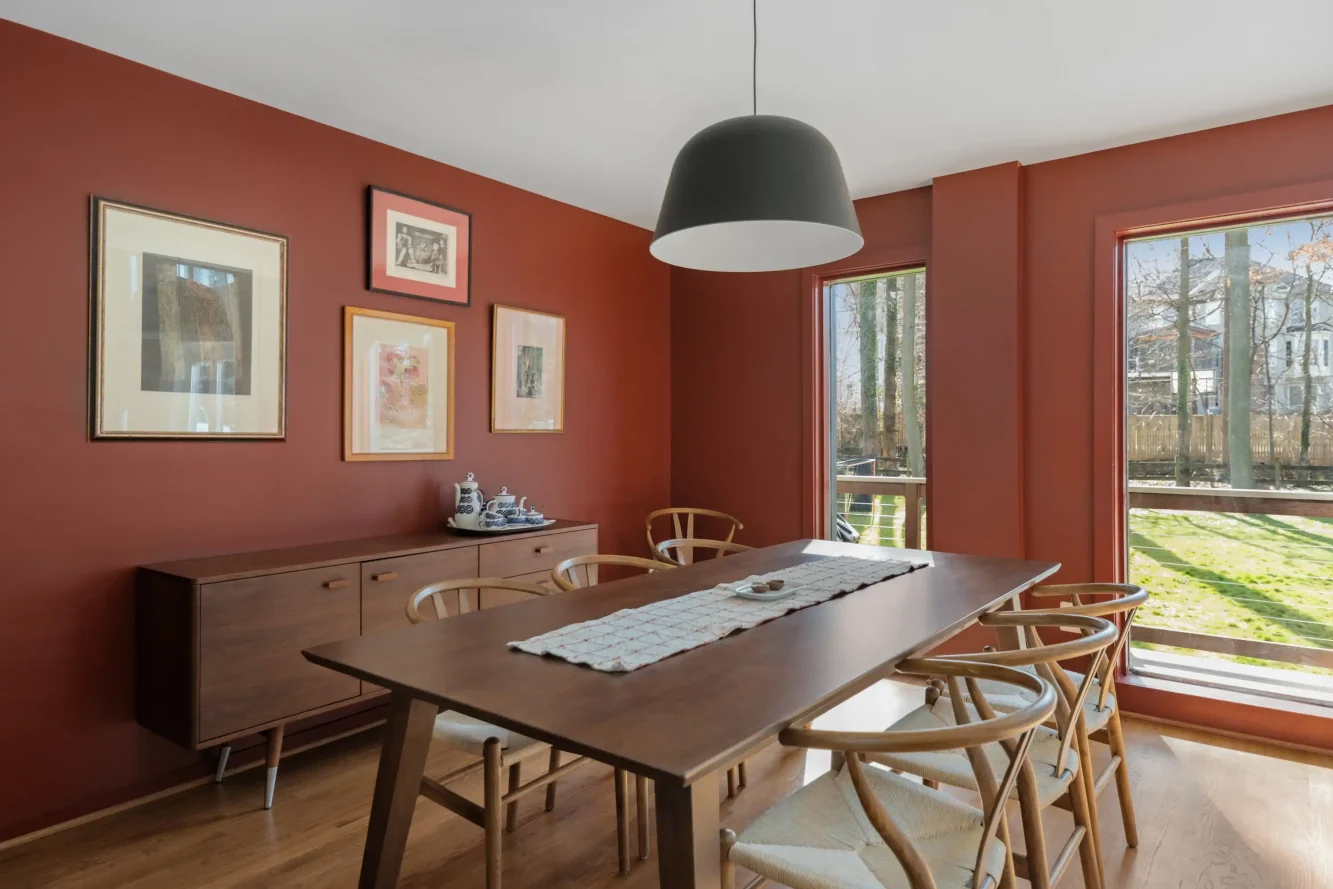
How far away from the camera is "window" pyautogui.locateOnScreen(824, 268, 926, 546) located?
414 cm

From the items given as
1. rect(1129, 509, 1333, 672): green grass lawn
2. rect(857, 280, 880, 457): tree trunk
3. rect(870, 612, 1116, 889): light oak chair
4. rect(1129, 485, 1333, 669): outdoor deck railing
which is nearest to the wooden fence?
rect(1129, 485, 1333, 669): outdoor deck railing

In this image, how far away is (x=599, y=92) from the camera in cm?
291

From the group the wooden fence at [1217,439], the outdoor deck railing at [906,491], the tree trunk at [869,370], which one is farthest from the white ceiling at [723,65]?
the outdoor deck railing at [906,491]

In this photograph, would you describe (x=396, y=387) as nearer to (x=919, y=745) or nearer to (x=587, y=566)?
(x=587, y=566)

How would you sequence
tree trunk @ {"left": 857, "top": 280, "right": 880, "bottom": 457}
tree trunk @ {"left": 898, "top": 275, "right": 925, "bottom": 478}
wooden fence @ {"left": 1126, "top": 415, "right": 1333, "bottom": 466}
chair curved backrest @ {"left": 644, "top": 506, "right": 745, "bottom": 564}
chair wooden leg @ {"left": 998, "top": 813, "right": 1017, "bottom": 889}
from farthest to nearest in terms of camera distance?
1. chair curved backrest @ {"left": 644, "top": 506, "right": 745, "bottom": 564}
2. tree trunk @ {"left": 857, "top": 280, "right": 880, "bottom": 457}
3. tree trunk @ {"left": 898, "top": 275, "right": 925, "bottom": 478}
4. wooden fence @ {"left": 1126, "top": 415, "right": 1333, "bottom": 466}
5. chair wooden leg @ {"left": 998, "top": 813, "right": 1017, "bottom": 889}

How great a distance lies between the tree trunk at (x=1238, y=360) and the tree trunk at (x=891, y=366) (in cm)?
146

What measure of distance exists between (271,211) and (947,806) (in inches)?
120

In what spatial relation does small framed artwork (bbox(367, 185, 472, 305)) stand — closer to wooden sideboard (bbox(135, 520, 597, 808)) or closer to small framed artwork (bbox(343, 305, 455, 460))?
small framed artwork (bbox(343, 305, 455, 460))

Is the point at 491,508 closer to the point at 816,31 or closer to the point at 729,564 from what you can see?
the point at 729,564

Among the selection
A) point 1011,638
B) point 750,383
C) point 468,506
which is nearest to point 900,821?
point 1011,638

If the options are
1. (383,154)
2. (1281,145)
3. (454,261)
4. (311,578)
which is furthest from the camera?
(454,261)

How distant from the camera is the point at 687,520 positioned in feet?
15.8

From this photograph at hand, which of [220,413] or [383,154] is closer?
[220,413]

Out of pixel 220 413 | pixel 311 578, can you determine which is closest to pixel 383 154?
pixel 220 413
